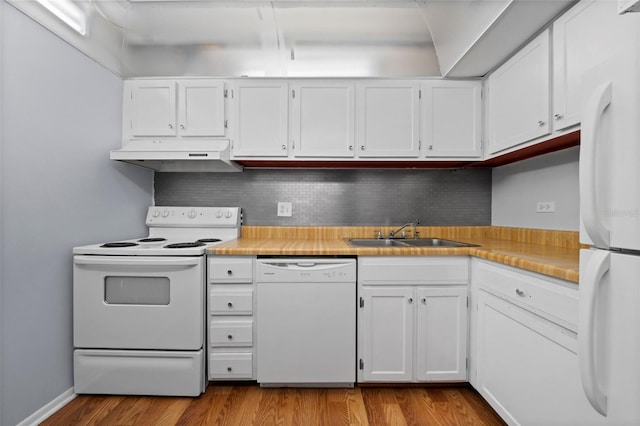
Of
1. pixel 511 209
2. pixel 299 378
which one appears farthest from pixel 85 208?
pixel 511 209

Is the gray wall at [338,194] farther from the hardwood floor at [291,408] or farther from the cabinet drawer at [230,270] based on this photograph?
the hardwood floor at [291,408]

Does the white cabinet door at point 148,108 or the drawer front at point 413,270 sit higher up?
the white cabinet door at point 148,108

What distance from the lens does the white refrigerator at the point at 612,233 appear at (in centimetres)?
75

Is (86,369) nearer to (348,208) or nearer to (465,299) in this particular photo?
(348,208)

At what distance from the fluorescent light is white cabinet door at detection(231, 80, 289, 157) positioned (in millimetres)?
920

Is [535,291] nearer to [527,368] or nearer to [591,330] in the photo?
[527,368]

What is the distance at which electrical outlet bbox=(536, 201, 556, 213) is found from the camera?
1.94m

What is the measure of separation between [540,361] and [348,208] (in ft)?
5.17

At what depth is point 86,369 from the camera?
1780 mm

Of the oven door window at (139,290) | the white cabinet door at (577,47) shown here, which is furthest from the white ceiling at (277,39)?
the oven door window at (139,290)

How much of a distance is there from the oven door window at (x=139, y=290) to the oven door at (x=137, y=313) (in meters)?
0.02

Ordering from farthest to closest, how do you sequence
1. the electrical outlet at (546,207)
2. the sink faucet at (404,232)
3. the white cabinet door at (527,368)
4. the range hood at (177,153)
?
1. the sink faucet at (404,232)
2. the range hood at (177,153)
3. the electrical outlet at (546,207)
4. the white cabinet door at (527,368)

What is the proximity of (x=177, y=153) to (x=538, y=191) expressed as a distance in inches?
95.8

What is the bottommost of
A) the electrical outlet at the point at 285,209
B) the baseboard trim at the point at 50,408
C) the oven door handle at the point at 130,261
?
the baseboard trim at the point at 50,408
